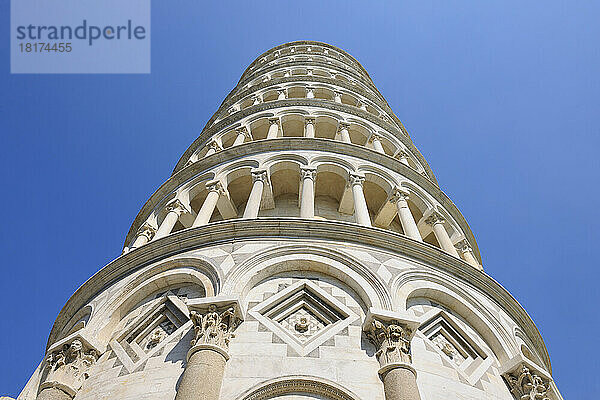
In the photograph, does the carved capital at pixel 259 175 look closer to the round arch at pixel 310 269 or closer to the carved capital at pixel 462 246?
the round arch at pixel 310 269

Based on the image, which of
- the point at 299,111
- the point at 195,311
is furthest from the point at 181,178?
the point at 195,311

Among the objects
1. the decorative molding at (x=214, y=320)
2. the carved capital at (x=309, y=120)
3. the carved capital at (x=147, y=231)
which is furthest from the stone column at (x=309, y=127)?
the decorative molding at (x=214, y=320)

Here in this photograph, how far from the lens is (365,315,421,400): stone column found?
8172 millimetres

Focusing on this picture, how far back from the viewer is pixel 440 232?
1514cm

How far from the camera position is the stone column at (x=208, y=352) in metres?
7.95

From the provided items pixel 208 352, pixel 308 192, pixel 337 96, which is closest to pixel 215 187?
pixel 308 192

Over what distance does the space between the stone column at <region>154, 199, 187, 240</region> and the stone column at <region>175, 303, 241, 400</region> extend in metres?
5.00

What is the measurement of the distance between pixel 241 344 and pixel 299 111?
495 inches

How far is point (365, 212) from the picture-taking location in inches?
550

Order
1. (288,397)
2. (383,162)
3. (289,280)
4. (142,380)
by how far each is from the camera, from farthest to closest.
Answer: (383,162) < (289,280) < (142,380) < (288,397)

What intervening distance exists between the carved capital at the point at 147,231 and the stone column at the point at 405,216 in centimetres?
657

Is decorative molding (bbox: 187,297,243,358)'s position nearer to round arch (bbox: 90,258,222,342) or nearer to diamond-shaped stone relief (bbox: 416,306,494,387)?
round arch (bbox: 90,258,222,342)

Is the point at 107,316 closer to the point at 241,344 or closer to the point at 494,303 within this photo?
the point at 241,344

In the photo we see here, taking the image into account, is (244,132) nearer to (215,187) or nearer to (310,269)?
(215,187)
